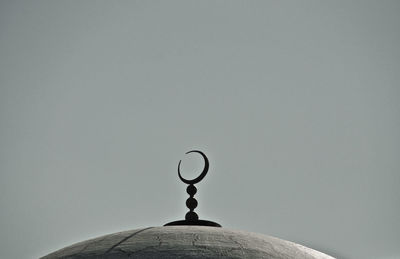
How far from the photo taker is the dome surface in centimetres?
527

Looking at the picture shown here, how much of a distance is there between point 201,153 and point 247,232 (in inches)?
61.4

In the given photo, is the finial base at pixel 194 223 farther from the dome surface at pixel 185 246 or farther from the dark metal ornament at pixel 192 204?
the dome surface at pixel 185 246

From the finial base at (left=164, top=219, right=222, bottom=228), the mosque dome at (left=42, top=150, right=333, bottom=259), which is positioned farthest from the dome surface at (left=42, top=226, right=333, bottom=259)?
the finial base at (left=164, top=219, right=222, bottom=228)

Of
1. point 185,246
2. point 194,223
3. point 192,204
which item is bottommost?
point 185,246

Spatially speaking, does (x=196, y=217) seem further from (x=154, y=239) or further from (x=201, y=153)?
(x=154, y=239)

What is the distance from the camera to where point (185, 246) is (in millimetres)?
5363

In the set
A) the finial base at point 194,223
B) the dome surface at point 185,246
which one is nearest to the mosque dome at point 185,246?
the dome surface at point 185,246

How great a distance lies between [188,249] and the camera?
530cm

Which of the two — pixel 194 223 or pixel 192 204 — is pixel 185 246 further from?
pixel 192 204

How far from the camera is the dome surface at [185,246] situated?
5.27 metres

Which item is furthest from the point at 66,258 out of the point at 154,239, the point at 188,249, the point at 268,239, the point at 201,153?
the point at 201,153

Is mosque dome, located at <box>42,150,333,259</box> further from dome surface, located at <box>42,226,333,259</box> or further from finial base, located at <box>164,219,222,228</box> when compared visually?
finial base, located at <box>164,219,222,228</box>

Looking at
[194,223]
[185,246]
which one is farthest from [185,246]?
[194,223]

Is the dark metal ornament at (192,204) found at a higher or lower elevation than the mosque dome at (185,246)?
higher
